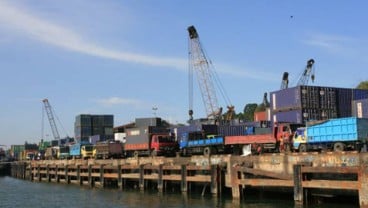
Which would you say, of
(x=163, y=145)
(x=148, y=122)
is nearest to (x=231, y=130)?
(x=163, y=145)

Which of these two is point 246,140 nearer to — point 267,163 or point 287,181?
point 267,163

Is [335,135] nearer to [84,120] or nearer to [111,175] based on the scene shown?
[111,175]

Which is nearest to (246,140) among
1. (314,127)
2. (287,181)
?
(314,127)

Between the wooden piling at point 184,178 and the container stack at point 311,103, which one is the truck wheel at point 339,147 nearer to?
the wooden piling at point 184,178

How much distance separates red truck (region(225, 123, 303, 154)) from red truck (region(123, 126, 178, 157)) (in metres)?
13.1

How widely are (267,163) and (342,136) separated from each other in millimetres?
5736

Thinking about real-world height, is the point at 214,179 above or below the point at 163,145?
below

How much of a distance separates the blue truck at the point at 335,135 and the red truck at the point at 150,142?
71.1ft

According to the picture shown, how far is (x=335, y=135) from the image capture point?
119ft

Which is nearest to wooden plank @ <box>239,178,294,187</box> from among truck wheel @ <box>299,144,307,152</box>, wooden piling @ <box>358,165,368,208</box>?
wooden piling @ <box>358,165,368,208</box>

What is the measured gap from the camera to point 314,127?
38.1 meters

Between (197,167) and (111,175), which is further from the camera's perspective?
(111,175)

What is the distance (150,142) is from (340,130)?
96.4 ft

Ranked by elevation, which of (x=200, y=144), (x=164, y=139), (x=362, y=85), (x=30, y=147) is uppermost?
(x=362, y=85)
